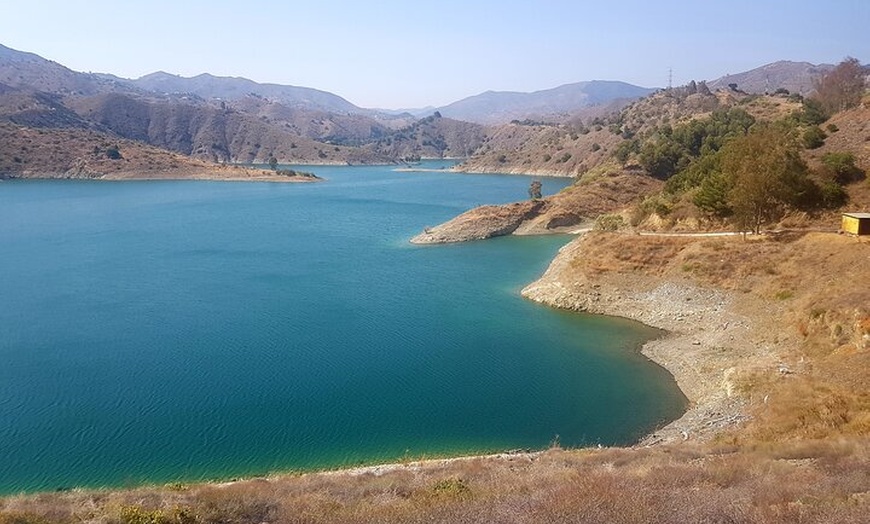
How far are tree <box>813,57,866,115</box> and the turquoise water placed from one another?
39.2m

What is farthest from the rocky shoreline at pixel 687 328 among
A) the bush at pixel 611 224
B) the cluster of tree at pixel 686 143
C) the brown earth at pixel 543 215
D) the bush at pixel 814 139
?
the cluster of tree at pixel 686 143

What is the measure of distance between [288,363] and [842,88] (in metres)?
73.1

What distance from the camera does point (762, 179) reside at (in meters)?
35.2

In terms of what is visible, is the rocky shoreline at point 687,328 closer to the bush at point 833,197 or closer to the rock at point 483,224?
the bush at point 833,197

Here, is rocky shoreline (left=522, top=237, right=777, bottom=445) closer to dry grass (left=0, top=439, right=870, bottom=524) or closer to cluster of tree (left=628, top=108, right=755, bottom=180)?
dry grass (left=0, top=439, right=870, bottom=524)

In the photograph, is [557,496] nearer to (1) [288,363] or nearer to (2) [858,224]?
(1) [288,363]

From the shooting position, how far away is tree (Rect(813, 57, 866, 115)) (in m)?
70.9

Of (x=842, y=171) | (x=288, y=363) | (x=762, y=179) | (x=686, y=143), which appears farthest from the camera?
(x=686, y=143)

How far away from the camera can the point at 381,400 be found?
2511 cm

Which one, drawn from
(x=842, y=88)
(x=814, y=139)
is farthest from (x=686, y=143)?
(x=814, y=139)

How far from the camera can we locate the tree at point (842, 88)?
70.9 meters

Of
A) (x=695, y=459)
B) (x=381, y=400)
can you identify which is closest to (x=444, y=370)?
(x=381, y=400)

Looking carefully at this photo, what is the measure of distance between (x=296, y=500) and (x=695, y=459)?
9203mm

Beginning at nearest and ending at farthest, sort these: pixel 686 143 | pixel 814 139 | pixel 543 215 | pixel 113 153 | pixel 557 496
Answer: pixel 557 496
pixel 814 139
pixel 543 215
pixel 686 143
pixel 113 153
